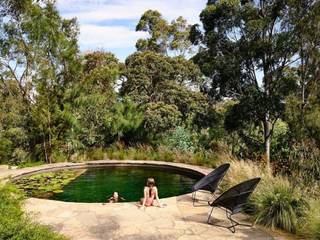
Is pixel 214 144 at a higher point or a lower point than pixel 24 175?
higher

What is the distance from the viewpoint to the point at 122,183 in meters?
10.1

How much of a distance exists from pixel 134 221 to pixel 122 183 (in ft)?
15.4

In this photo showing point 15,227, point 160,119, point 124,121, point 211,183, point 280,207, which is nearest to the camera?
point 15,227

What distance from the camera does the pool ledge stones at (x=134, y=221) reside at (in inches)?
191

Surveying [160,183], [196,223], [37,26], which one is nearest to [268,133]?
[160,183]

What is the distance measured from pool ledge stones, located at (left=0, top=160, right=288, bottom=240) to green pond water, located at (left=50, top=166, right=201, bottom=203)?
6.06 feet

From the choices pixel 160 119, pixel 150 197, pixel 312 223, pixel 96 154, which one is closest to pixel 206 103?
pixel 160 119

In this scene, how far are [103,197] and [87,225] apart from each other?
3.22 metres

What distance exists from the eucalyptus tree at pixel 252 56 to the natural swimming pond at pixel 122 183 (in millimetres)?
2535

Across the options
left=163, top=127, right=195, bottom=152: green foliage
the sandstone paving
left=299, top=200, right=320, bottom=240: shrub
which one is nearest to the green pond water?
left=163, top=127, right=195, bottom=152: green foliage

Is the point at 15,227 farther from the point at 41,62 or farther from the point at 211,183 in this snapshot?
the point at 41,62

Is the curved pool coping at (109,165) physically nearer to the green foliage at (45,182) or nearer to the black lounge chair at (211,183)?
the green foliage at (45,182)

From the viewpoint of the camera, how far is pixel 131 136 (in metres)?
14.4

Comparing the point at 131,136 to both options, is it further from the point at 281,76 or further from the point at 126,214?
the point at 126,214
